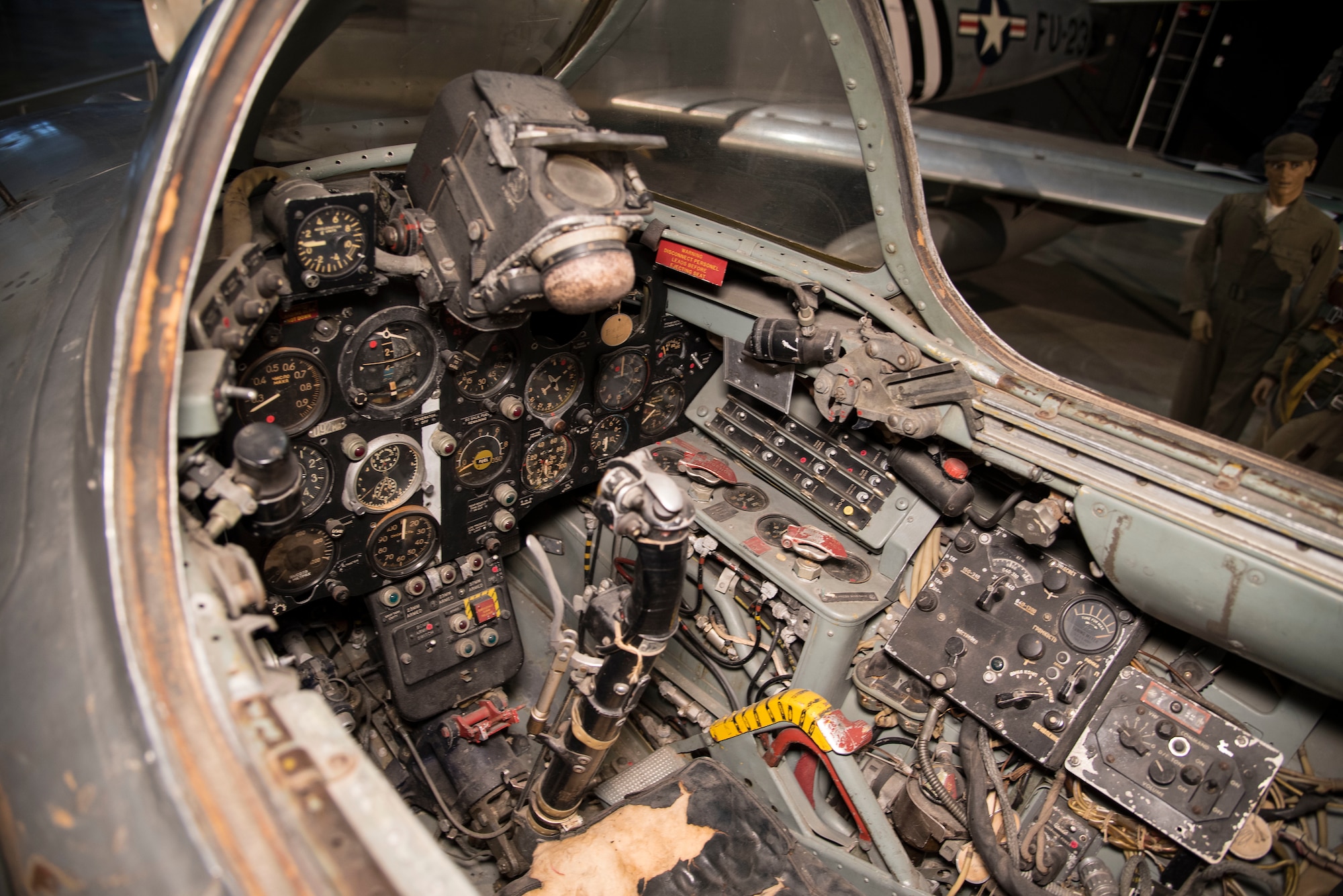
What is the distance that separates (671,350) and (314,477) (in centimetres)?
148

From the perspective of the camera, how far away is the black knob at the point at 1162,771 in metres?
2.21

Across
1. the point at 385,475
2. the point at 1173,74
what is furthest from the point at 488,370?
the point at 1173,74

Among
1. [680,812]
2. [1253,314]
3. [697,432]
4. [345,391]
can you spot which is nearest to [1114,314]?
[1253,314]

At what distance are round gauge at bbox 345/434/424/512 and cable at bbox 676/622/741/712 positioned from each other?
119cm

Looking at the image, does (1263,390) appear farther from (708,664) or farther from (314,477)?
(314,477)

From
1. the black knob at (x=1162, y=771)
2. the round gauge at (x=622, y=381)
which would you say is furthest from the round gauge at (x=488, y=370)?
the black knob at (x=1162, y=771)

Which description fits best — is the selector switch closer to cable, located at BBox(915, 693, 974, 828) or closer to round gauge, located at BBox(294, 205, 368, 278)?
cable, located at BBox(915, 693, 974, 828)

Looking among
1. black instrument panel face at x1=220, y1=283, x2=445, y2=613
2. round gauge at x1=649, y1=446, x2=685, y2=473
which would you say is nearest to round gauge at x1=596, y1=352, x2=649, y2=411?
round gauge at x1=649, y1=446, x2=685, y2=473

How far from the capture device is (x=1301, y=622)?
178 centimetres

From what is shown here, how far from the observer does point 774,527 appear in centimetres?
283

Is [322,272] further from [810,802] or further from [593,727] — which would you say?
[810,802]

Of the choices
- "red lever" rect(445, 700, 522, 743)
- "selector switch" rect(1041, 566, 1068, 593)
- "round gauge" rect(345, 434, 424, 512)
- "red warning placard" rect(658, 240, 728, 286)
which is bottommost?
"red lever" rect(445, 700, 522, 743)

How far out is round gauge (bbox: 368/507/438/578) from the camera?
105 inches

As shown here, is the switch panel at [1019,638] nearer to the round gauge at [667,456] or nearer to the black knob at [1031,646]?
the black knob at [1031,646]
